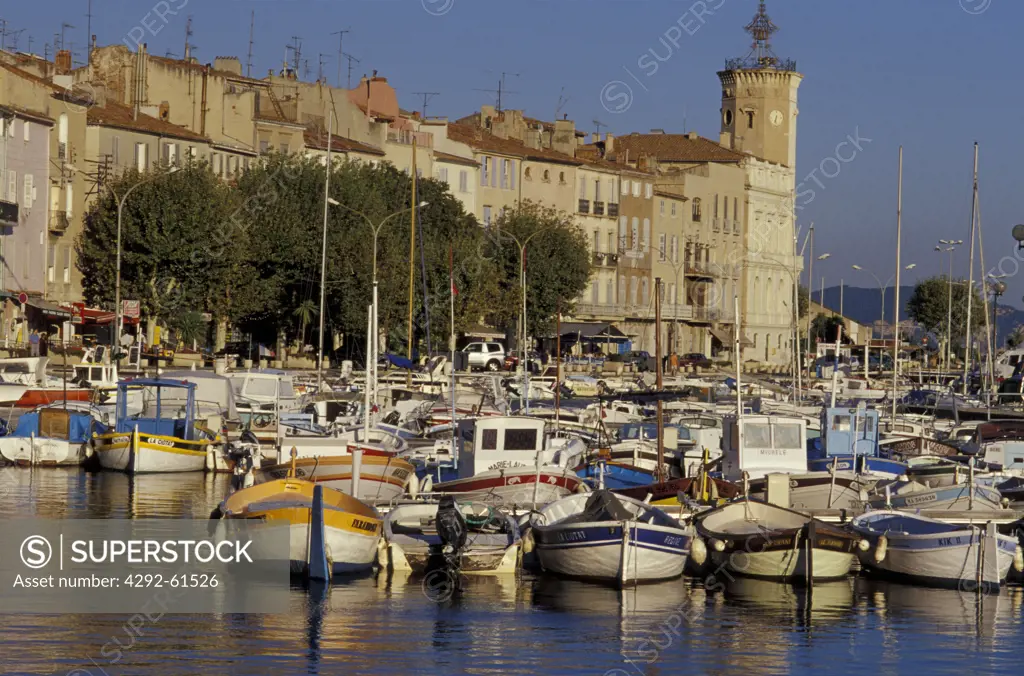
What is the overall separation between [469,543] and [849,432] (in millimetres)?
18449

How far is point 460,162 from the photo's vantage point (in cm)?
10862

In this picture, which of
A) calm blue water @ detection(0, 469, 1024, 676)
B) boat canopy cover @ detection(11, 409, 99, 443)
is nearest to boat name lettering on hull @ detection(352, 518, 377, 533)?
calm blue water @ detection(0, 469, 1024, 676)

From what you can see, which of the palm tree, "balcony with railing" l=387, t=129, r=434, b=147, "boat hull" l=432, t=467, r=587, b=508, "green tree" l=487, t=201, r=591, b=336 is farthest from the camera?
"balcony with railing" l=387, t=129, r=434, b=147

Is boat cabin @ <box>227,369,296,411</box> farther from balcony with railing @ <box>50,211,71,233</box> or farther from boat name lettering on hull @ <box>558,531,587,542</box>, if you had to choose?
boat name lettering on hull @ <box>558,531,587,542</box>

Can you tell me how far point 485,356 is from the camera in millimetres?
89438

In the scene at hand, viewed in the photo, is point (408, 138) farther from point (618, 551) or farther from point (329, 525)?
point (329, 525)

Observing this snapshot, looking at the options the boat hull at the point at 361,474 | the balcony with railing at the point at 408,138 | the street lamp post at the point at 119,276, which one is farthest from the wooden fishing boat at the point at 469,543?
the balcony with railing at the point at 408,138

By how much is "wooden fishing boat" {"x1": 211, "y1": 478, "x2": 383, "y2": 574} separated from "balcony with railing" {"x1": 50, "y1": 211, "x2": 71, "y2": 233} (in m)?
50.7

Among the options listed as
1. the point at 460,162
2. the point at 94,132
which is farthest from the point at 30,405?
the point at 460,162

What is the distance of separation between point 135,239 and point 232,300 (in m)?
5.43

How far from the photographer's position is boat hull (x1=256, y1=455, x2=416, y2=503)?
3750 cm

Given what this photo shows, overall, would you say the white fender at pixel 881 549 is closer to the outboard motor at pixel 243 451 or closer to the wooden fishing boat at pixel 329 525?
the wooden fishing boat at pixel 329 525

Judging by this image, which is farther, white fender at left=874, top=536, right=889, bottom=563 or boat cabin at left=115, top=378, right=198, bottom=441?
boat cabin at left=115, top=378, right=198, bottom=441

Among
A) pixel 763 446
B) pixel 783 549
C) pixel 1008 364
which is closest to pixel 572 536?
pixel 783 549
